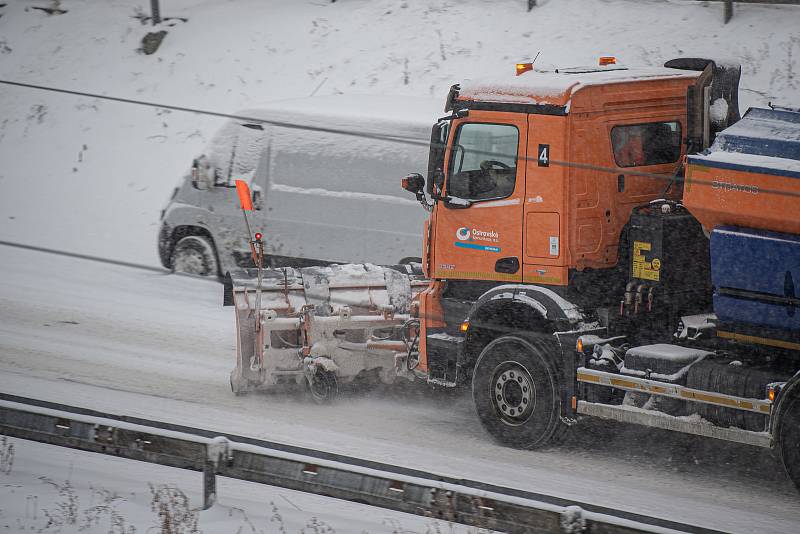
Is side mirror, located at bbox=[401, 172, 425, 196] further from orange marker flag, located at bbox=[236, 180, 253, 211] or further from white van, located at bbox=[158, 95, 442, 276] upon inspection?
white van, located at bbox=[158, 95, 442, 276]

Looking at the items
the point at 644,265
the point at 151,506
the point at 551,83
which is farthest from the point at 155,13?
the point at 151,506

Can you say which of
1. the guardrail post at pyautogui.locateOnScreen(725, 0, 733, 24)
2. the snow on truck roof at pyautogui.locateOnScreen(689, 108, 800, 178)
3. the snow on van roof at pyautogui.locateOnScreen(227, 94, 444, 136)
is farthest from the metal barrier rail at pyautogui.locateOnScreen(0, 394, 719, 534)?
the guardrail post at pyautogui.locateOnScreen(725, 0, 733, 24)

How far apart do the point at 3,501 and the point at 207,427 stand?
202cm

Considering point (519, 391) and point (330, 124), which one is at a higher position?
point (330, 124)

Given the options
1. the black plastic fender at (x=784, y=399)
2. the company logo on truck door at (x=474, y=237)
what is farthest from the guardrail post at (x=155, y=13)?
the black plastic fender at (x=784, y=399)

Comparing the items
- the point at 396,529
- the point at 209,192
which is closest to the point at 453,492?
the point at 396,529

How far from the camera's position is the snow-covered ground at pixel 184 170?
25.7 ft

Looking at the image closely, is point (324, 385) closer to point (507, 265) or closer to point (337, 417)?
point (337, 417)

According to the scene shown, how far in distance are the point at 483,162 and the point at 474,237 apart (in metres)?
0.59

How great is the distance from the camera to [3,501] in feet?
22.5

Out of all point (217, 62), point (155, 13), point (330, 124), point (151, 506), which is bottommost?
point (151, 506)

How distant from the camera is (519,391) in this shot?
823 cm

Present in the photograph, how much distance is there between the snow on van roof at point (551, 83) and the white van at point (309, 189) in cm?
253

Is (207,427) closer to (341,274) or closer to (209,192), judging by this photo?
(341,274)
